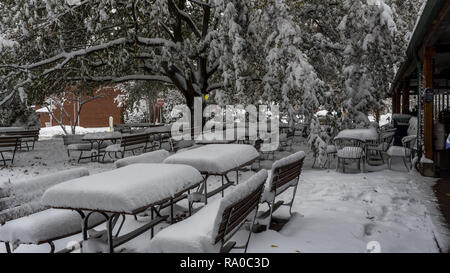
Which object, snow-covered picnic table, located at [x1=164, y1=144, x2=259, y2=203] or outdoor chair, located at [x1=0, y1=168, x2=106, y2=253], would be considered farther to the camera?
snow-covered picnic table, located at [x1=164, y1=144, x2=259, y2=203]

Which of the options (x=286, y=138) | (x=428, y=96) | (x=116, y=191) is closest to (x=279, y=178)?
(x=116, y=191)

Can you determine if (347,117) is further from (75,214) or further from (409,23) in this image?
(75,214)

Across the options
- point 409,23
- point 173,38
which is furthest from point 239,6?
point 409,23

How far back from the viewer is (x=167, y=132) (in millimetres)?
15430

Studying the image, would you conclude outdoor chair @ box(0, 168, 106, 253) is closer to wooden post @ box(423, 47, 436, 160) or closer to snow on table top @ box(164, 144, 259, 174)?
snow on table top @ box(164, 144, 259, 174)

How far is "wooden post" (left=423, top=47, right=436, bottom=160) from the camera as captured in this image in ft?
27.4

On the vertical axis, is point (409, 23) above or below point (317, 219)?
above

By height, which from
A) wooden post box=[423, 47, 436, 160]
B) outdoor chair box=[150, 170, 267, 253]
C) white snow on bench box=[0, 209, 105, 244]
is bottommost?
white snow on bench box=[0, 209, 105, 244]

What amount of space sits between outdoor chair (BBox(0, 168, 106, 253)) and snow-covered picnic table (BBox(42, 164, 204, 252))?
0.45m

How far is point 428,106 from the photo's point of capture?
28.3 ft

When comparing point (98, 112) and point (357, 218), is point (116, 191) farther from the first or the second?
point (98, 112)

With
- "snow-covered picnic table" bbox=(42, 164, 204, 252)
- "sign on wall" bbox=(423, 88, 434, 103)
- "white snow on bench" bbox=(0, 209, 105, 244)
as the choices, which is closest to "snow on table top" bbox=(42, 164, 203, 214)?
"snow-covered picnic table" bbox=(42, 164, 204, 252)

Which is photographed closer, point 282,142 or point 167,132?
point 282,142
